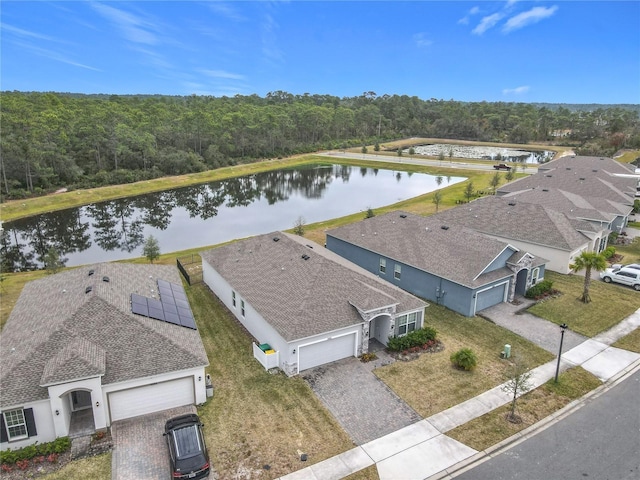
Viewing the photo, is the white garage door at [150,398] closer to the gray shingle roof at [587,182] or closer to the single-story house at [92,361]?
the single-story house at [92,361]

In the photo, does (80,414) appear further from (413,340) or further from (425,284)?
(425,284)

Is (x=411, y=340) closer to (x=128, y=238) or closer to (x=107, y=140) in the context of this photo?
(x=128, y=238)

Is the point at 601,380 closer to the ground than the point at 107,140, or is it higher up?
closer to the ground

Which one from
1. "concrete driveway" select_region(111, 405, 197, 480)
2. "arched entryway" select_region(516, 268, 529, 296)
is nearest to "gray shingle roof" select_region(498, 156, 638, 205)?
"arched entryway" select_region(516, 268, 529, 296)

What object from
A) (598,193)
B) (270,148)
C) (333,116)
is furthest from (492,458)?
(333,116)

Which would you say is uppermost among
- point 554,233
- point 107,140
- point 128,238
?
point 107,140

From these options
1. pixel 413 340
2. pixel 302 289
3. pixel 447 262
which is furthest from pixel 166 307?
pixel 447 262
